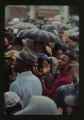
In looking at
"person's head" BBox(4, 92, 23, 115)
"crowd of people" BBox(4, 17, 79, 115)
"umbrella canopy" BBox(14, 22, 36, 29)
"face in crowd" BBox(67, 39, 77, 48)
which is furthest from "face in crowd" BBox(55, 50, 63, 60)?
"person's head" BBox(4, 92, 23, 115)

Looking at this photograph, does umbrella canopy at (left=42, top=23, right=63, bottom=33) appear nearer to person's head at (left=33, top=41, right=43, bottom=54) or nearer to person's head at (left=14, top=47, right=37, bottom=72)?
person's head at (left=33, top=41, right=43, bottom=54)

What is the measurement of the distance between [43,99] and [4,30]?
1027mm

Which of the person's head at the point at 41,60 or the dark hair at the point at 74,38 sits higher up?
the dark hair at the point at 74,38

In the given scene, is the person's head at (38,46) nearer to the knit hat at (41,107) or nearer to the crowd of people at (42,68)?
the crowd of people at (42,68)

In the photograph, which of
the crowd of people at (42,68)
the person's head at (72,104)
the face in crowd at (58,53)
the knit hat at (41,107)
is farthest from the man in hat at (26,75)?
the person's head at (72,104)

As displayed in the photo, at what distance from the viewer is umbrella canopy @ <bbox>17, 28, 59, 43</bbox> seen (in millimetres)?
3104

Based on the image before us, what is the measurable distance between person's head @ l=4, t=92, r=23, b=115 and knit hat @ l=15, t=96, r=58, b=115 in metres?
0.07

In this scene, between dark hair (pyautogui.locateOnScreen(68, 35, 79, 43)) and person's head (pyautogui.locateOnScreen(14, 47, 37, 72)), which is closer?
dark hair (pyautogui.locateOnScreen(68, 35, 79, 43))

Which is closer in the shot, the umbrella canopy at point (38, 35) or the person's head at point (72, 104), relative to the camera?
the person's head at point (72, 104)

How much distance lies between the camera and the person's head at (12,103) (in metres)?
3.02

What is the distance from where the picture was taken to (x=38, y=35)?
10.2 feet

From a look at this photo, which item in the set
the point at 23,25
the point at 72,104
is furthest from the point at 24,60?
the point at 72,104

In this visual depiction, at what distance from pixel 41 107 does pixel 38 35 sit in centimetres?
95
